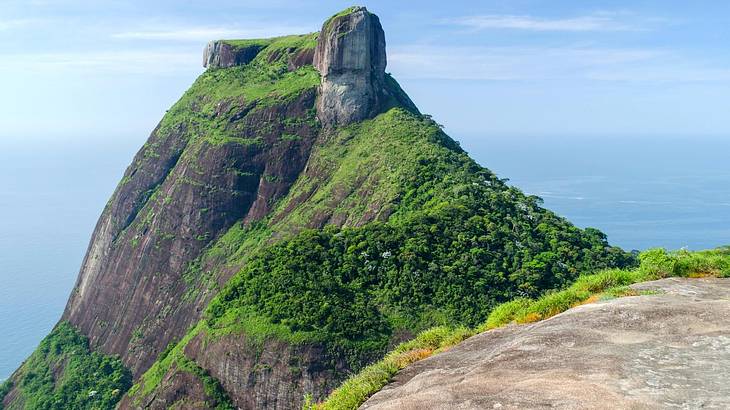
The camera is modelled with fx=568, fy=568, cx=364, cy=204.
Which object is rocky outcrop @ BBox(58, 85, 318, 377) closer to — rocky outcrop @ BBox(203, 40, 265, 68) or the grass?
rocky outcrop @ BBox(203, 40, 265, 68)

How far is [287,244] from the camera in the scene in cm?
4953

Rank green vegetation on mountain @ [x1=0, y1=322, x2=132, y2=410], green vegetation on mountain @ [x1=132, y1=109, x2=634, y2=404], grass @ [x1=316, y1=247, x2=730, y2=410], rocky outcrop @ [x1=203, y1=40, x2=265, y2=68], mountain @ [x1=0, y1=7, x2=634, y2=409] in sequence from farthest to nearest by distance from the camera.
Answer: rocky outcrop @ [x1=203, y1=40, x2=265, y2=68], green vegetation on mountain @ [x1=0, y1=322, x2=132, y2=410], mountain @ [x1=0, y1=7, x2=634, y2=409], green vegetation on mountain @ [x1=132, y1=109, x2=634, y2=404], grass @ [x1=316, y1=247, x2=730, y2=410]

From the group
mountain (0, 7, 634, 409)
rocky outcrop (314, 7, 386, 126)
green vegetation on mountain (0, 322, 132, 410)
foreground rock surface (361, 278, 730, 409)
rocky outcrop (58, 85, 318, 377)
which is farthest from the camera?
rocky outcrop (314, 7, 386, 126)

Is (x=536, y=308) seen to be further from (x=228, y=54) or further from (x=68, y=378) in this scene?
(x=228, y=54)

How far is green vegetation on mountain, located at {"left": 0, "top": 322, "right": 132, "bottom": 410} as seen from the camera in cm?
6094

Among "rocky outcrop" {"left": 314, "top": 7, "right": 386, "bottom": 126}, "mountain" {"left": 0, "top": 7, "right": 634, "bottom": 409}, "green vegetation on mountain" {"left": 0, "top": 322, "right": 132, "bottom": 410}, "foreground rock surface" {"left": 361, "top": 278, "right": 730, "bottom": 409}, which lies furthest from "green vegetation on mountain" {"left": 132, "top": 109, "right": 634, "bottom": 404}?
"foreground rock surface" {"left": 361, "top": 278, "right": 730, "bottom": 409}

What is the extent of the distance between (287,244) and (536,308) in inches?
1437

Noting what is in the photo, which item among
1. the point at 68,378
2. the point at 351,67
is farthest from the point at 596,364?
the point at 68,378

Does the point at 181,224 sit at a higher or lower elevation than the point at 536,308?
lower

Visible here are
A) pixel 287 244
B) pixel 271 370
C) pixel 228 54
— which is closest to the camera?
pixel 271 370

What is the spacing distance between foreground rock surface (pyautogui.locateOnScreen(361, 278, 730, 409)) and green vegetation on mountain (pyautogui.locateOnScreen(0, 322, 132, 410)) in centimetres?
5666

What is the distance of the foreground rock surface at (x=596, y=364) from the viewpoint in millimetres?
9148

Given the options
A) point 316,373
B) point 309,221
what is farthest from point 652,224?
point 316,373

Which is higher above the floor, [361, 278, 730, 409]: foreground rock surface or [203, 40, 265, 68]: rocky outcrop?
[203, 40, 265, 68]: rocky outcrop
